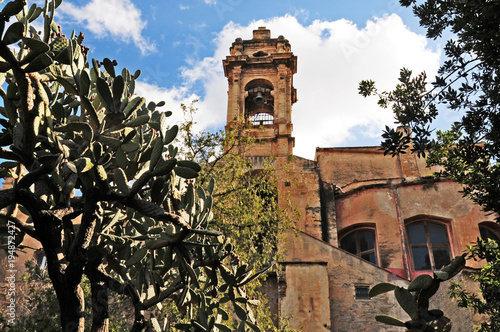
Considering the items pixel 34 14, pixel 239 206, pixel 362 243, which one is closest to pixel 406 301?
pixel 34 14

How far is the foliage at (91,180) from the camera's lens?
373 cm

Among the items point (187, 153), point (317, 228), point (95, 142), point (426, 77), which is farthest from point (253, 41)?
point (95, 142)

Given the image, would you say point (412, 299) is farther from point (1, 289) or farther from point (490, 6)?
point (1, 289)

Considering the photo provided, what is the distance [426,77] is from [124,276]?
4603mm

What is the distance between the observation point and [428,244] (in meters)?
20.4

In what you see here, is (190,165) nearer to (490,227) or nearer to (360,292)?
(360,292)

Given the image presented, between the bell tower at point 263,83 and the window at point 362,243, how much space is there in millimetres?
5993

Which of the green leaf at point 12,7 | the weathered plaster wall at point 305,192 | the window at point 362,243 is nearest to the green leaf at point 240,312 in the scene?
the green leaf at point 12,7

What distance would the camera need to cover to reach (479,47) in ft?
16.9

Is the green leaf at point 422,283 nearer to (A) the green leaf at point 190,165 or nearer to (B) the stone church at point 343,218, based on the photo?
(A) the green leaf at point 190,165

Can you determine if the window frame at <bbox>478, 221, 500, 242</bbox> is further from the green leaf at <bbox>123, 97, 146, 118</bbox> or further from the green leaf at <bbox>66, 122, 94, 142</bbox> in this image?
the green leaf at <bbox>66, 122, 94, 142</bbox>

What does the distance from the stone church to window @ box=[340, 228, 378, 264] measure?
0.04 metres

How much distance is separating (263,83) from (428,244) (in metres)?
13.3

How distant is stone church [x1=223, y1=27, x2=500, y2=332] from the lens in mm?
16234
